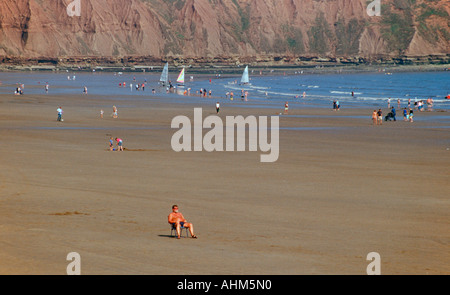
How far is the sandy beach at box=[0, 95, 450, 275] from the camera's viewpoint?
14477mm

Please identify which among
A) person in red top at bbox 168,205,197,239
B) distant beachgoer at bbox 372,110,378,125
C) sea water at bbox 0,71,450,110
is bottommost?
sea water at bbox 0,71,450,110

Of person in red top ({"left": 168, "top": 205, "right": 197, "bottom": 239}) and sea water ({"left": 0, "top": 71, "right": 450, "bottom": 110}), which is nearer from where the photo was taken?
person in red top ({"left": 168, "top": 205, "right": 197, "bottom": 239})

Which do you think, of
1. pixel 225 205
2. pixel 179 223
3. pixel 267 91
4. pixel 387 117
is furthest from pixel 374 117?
pixel 267 91

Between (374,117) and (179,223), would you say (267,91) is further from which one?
(179,223)

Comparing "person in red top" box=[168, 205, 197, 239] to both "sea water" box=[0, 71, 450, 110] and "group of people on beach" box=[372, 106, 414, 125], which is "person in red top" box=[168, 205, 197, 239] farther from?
"sea water" box=[0, 71, 450, 110]

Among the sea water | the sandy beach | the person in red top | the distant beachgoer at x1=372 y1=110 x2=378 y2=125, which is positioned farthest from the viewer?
the sea water

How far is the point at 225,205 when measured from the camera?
20.6 m

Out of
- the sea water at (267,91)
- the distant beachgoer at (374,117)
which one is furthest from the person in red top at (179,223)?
the sea water at (267,91)

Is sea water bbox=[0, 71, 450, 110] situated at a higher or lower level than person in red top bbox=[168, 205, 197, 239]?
lower

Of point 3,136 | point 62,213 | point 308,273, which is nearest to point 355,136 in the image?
point 3,136

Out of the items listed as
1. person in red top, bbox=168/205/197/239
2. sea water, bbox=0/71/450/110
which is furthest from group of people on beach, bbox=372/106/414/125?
person in red top, bbox=168/205/197/239

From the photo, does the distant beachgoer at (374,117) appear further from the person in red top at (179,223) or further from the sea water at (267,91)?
the person in red top at (179,223)

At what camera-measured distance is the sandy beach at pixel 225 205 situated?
47.5ft
